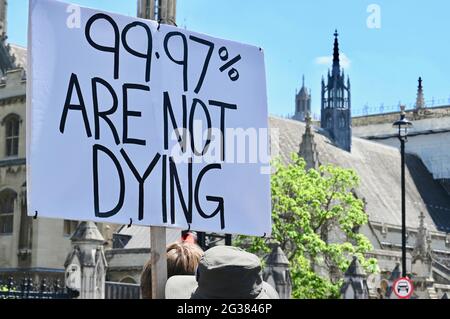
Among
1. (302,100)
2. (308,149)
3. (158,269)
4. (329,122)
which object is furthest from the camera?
(302,100)

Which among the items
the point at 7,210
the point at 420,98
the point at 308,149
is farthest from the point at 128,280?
the point at 420,98

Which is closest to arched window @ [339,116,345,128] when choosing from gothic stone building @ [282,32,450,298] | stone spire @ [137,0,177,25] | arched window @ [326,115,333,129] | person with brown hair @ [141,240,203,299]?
gothic stone building @ [282,32,450,298]

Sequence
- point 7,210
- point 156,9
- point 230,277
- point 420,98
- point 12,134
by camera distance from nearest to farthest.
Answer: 1. point 230,277
2. point 7,210
3. point 12,134
4. point 156,9
5. point 420,98

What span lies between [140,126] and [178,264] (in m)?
0.79

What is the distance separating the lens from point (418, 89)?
76.1 meters

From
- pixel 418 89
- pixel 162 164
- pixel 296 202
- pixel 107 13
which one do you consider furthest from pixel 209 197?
pixel 418 89

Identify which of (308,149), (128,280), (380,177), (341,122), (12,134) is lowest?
(128,280)

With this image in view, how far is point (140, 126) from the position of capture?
18.4ft

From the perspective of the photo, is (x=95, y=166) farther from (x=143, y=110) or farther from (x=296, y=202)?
(x=296, y=202)

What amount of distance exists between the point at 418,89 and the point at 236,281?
73.6 m

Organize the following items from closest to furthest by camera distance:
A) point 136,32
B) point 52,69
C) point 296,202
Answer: point 52,69 < point 136,32 < point 296,202

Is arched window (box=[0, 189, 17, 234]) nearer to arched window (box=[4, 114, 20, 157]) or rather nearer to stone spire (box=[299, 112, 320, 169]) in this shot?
arched window (box=[4, 114, 20, 157])

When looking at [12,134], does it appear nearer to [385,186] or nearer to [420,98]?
[385,186]

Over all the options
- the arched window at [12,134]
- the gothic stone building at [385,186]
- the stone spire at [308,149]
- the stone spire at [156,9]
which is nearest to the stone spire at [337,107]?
the gothic stone building at [385,186]
